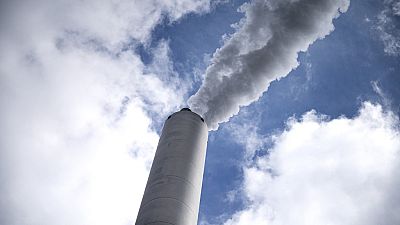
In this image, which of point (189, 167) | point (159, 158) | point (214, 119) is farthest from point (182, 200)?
point (214, 119)

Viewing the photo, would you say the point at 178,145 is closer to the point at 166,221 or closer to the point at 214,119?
the point at 166,221

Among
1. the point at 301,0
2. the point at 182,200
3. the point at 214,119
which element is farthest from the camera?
the point at 301,0

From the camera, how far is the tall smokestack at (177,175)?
11.1 metres

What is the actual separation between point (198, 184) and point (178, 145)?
174 cm

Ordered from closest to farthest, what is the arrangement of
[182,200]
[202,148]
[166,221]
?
[166,221]
[182,200]
[202,148]

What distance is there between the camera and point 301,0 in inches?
792

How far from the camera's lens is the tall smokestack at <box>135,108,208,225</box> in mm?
11102

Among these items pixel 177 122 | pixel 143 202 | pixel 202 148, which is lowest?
pixel 143 202

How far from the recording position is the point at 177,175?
1219cm

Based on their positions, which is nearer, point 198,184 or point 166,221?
point 166,221

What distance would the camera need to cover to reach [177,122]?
1480 centimetres

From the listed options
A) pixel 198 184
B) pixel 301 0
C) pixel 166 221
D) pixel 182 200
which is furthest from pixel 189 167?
pixel 301 0

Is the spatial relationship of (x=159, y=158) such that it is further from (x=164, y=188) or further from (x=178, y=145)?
(x=164, y=188)

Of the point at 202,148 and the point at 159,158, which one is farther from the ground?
the point at 202,148
